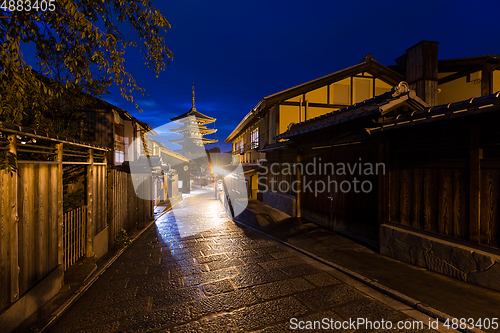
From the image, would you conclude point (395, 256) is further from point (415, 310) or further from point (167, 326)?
point (167, 326)

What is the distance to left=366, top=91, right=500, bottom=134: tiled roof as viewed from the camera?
419cm

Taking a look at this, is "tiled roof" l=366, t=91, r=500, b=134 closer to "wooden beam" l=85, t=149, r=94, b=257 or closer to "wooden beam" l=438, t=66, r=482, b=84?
"wooden beam" l=85, t=149, r=94, b=257

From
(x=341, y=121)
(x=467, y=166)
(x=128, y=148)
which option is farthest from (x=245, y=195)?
(x=467, y=166)

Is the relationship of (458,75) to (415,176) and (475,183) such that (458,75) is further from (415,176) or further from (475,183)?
(475,183)

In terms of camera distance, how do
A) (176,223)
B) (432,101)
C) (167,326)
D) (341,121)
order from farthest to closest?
(176,223) → (432,101) → (341,121) → (167,326)

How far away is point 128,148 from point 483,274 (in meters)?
19.0

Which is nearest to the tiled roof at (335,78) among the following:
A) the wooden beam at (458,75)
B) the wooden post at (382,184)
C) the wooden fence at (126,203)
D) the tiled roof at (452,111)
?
the wooden beam at (458,75)

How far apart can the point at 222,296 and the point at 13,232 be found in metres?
3.81

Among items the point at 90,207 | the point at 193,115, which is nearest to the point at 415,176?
the point at 90,207

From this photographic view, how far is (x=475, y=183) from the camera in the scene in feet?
15.8

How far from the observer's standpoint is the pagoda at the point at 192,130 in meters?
36.1

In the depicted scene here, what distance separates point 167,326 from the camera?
3748mm

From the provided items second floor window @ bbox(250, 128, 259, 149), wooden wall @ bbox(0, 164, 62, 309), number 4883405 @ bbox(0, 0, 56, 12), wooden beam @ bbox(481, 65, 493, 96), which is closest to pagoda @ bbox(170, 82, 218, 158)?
second floor window @ bbox(250, 128, 259, 149)

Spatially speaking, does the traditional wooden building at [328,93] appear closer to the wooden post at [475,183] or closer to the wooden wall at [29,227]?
the wooden post at [475,183]
